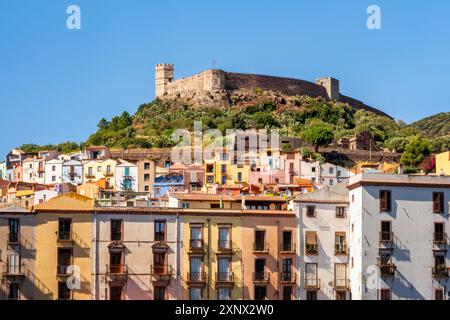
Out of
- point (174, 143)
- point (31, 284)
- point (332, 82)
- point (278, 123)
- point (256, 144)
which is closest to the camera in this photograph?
point (31, 284)

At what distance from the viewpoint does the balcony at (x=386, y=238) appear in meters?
64.1

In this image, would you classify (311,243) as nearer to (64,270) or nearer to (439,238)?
(439,238)

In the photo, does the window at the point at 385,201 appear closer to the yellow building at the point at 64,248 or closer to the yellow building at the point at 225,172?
the yellow building at the point at 64,248

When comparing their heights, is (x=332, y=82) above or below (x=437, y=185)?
above

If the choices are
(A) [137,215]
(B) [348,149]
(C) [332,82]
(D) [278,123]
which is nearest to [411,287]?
(A) [137,215]

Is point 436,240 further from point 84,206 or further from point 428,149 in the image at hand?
point 428,149

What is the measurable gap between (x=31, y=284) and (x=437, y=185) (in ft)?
68.2

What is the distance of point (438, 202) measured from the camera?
65625mm

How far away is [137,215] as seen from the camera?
6394cm

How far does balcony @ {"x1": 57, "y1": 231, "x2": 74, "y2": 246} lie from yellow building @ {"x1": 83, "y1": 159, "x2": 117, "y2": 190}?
42.0 m

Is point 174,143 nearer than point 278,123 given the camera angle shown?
Yes

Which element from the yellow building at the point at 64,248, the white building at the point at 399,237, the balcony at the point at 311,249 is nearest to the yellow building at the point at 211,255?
the balcony at the point at 311,249

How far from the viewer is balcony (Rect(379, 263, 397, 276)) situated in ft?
208

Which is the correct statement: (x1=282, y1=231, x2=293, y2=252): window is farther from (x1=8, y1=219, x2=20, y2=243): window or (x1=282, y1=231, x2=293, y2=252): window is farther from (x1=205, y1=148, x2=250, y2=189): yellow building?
(x1=205, y1=148, x2=250, y2=189): yellow building
